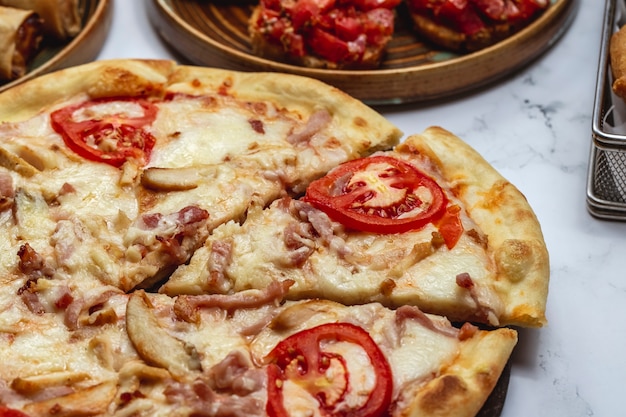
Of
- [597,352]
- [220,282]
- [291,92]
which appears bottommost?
[597,352]

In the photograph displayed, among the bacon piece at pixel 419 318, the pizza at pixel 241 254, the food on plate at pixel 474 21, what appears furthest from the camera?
the food on plate at pixel 474 21

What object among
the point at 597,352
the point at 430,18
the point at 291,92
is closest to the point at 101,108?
the point at 291,92

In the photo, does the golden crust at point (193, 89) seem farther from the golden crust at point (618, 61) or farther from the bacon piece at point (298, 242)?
the golden crust at point (618, 61)

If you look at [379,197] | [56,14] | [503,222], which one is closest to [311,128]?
[379,197]

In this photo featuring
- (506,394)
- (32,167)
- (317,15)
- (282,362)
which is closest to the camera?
(282,362)

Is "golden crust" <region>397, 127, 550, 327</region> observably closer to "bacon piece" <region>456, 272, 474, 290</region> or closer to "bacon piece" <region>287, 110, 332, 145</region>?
"bacon piece" <region>456, 272, 474, 290</region>

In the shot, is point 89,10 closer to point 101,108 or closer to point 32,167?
point 101,108

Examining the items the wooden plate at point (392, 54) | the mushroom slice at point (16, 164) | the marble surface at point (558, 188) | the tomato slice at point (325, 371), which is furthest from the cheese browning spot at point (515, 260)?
the mushroom slice at point (16, 164)

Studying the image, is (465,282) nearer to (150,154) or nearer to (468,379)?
(468,379)
